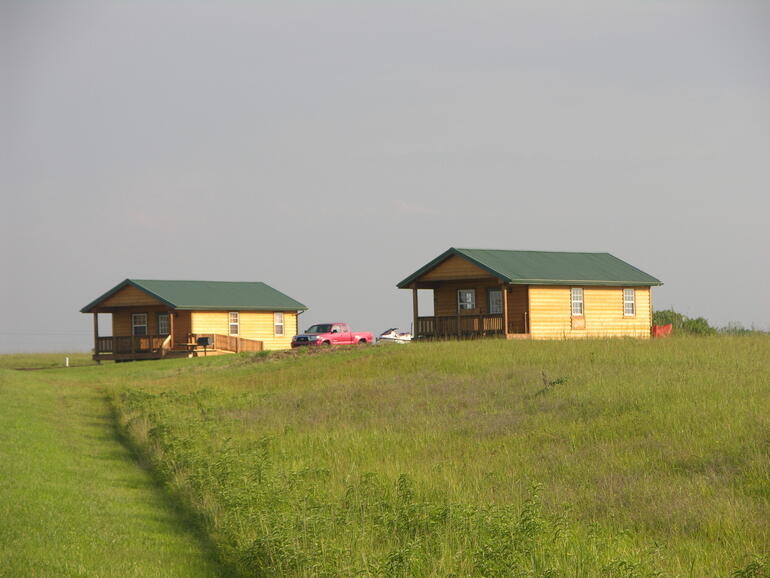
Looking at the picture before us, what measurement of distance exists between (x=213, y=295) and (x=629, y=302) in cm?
2494

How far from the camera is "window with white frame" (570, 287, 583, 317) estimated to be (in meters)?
43.7

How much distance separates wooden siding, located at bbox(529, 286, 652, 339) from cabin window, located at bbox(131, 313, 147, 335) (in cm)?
2617

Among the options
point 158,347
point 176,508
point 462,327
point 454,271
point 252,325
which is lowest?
point 176,508

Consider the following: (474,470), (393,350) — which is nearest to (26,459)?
(474,470)

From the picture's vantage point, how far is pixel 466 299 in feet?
151

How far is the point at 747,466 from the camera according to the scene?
1211cm

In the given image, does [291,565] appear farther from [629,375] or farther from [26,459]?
[629,375]

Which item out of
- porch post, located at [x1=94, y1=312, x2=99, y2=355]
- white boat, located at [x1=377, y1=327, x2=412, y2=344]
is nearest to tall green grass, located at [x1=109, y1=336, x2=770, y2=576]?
porch post, located at [x1=94, y1=312, x2=99, y2=355]

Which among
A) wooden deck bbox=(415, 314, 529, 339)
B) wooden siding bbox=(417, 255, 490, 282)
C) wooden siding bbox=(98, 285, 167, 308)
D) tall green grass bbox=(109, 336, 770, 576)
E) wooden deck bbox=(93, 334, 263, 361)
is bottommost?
tall green grass bbox=(109, 336, 770, 576)

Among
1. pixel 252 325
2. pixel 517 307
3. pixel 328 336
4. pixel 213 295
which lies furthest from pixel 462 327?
pixel 213 295

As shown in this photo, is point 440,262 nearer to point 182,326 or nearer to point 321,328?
point 321,328

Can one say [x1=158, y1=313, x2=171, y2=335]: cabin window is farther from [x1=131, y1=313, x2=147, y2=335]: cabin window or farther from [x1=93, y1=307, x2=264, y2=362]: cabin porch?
[x1=131, y1=313, x2=147, y2=335]: cabin window

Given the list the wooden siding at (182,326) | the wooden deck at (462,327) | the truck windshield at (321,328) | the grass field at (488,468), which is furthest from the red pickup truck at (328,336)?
the grass field at (488,468)

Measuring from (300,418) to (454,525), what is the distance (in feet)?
35.5
